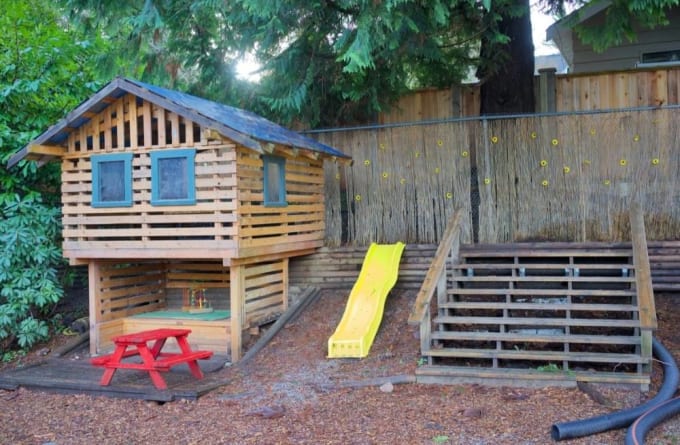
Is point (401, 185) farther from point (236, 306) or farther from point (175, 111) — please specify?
point (175, 111)

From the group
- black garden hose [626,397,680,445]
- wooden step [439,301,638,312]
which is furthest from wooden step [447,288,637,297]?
black garden hose [626,397,680,445]

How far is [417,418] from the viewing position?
19.9 feet

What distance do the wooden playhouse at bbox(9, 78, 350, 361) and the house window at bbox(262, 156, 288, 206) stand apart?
0.01 m

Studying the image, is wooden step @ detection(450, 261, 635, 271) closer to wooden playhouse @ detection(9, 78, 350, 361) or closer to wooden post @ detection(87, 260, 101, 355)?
wooden playhouse @ detection(9, 78, 350, 361)

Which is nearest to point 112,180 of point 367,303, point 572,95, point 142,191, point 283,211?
point 142,191

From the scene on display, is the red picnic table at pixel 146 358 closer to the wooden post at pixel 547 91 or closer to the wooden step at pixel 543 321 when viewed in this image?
the wooden step at pixel 543 321

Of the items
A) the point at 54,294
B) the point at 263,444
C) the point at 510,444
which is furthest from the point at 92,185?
the point at 510,444

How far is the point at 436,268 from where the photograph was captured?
26.1 feet

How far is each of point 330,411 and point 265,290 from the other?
11.4 ft

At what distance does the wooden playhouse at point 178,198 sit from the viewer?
8398 mm

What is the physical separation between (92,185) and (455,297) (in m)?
5.23

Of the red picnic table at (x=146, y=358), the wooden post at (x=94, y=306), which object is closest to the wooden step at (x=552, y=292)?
the red picnic table at (x=146, y=358)

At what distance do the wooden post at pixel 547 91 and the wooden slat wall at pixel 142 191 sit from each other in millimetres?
5594

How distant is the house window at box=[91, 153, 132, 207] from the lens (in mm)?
8828
